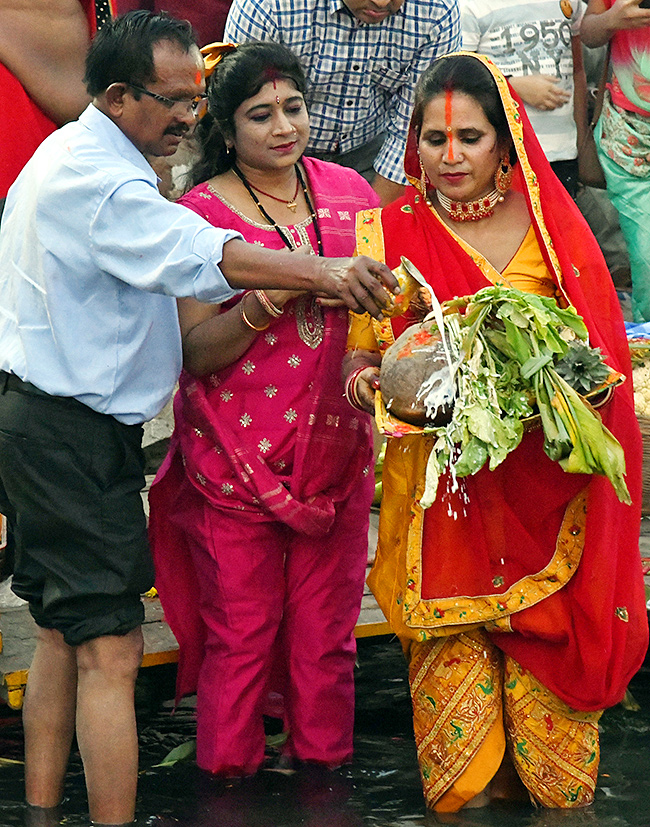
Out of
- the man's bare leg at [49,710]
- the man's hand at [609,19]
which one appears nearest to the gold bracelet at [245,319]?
the man's bare leg at [49,710]

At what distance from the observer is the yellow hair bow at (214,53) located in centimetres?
356

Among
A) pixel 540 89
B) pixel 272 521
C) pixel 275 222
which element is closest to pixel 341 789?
pixel 272 521

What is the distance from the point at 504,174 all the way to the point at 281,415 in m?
0.91

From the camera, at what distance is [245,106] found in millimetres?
3475

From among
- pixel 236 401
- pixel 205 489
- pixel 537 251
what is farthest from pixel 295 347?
pixel 537 251

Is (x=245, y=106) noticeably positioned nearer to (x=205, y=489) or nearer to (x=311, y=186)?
(x=311, y=186)

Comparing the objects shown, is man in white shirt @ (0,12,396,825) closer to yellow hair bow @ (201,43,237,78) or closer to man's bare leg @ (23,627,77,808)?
man's bare leg @ (23,627,77,808)

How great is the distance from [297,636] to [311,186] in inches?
52.8

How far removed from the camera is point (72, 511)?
10.1 ft

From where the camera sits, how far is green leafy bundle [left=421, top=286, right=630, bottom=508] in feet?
9.55

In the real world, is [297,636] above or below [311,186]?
below

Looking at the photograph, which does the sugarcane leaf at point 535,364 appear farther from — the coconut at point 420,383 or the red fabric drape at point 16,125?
the red fabric drape at point 16,125

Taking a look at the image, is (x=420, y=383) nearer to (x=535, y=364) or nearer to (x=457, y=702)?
(x=535, y=364)

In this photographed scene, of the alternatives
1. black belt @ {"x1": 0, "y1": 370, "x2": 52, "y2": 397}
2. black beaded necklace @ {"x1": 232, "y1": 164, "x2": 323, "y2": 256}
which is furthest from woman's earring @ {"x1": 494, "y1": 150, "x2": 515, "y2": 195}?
black belt @ {"x1": 0, "y1": 370, "x2": 52, "y2": 397}
